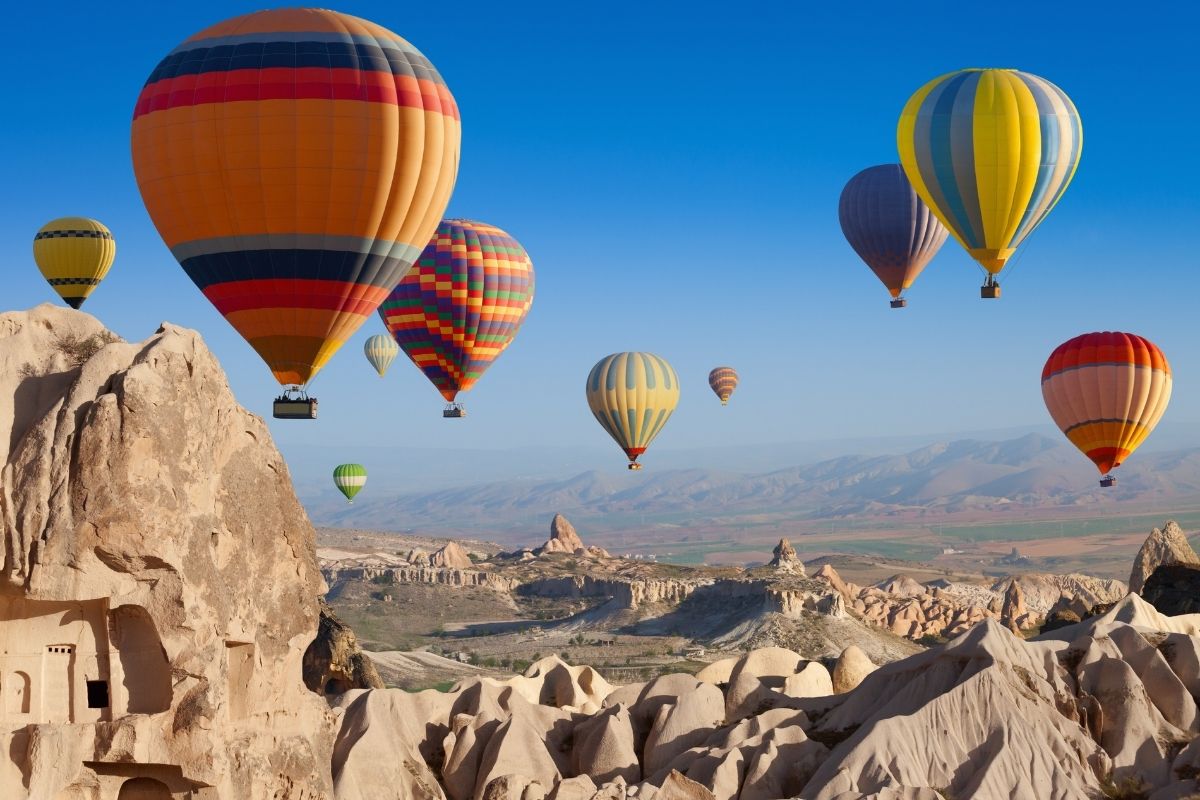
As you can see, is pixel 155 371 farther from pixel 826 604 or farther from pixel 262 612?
pixel 826 604

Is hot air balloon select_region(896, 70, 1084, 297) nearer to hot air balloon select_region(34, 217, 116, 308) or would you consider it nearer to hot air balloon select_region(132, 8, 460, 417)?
hot air balloon select_region(132, 8, 460, 417)

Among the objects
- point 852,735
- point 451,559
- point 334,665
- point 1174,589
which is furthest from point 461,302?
point 451,559

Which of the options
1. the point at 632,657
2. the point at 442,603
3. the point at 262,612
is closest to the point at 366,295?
the point at 262,612

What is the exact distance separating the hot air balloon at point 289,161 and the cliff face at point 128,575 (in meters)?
13.5

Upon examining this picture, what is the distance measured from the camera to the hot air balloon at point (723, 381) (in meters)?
132

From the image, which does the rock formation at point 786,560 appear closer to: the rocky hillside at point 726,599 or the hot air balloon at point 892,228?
the rocky hillside at point 726,599

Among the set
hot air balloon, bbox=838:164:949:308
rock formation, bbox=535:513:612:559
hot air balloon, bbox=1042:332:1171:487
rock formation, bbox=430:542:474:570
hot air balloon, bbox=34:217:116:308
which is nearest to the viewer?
hot air balloon, bbox=1042:332:1171:487

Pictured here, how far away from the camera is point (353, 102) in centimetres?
3962

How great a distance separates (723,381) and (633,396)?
4994 centimetres

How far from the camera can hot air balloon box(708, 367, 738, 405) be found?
13162 centimetres

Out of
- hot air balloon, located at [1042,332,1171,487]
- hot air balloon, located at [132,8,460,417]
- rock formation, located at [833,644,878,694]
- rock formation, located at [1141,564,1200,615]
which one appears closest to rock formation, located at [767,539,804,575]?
hot air balloon, located at [1042,332,1171,487]

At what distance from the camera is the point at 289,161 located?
3934 cm

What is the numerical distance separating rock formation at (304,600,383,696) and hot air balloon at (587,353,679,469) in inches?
1215

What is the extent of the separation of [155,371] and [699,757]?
16.0 m
